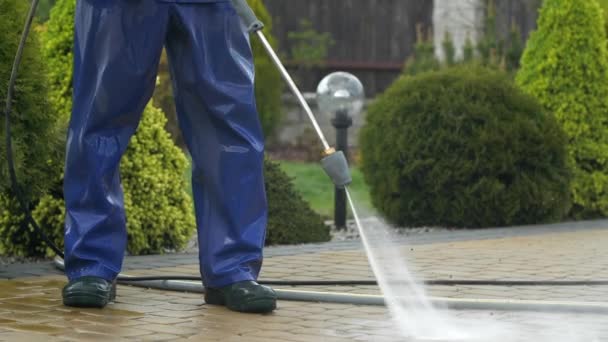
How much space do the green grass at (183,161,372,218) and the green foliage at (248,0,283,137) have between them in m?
0.57

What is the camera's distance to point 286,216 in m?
7.88

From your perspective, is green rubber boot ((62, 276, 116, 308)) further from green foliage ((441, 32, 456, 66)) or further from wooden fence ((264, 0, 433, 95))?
wooden fence ((264, 0, 433, 95))

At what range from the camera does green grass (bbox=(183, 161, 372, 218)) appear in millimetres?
11401

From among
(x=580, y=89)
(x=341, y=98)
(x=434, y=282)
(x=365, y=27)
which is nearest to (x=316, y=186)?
(x=341, y=98)

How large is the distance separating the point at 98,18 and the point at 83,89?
0.94 ft

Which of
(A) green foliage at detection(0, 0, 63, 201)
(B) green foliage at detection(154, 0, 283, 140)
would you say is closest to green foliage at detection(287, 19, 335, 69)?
(B) green foliage at detection(154, 0, 283, 140)

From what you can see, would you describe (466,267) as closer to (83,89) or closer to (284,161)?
(83,89)

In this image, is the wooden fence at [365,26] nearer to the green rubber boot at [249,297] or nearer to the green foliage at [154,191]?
the green foliage at [154,191]

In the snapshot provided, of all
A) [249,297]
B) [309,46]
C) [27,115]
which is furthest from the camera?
[309,46]

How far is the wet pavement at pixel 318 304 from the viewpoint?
4.21 metres

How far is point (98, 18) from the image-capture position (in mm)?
4637

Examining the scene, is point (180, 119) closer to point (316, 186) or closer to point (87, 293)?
point (87, 293)

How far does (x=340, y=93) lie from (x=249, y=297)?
198 inches

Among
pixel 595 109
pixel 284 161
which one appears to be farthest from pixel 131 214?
pixel 284 161
